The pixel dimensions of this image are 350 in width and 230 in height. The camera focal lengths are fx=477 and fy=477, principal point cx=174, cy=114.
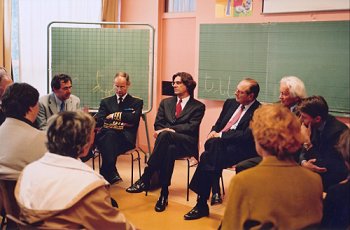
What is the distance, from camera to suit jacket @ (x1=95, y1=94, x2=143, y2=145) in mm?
4410

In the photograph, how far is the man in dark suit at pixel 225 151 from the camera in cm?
380

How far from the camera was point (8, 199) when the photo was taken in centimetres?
234

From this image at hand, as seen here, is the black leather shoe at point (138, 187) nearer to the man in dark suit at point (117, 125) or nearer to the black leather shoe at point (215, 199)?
the man in dark suit at point (117, 125)

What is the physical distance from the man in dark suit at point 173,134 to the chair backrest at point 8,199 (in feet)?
5.79

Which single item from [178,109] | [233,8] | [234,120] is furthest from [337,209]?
[233,8]

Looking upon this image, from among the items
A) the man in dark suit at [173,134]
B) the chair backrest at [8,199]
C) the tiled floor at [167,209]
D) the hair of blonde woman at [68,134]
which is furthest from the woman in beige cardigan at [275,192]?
the man in dark suit at [173,134]

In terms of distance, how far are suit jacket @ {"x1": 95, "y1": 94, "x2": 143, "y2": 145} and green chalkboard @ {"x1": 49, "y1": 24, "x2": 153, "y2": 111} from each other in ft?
2.63

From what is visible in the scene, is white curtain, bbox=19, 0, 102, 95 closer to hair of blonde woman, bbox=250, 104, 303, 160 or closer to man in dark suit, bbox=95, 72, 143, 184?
man in dark suit, bbox=95, 72, 143, 184

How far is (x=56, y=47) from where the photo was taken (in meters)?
5.24

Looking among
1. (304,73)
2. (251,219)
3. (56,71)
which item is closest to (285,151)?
(251,219)

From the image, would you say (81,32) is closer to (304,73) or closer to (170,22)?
(170,22)

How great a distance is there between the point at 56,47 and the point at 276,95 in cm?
243

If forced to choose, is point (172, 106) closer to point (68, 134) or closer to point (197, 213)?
point (197, 213)

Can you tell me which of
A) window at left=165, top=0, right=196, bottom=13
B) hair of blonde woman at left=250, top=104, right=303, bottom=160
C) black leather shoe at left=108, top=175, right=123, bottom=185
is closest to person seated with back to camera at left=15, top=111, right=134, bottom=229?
hair of blonde woman at left=250, top=104, right=303, bottom=160
